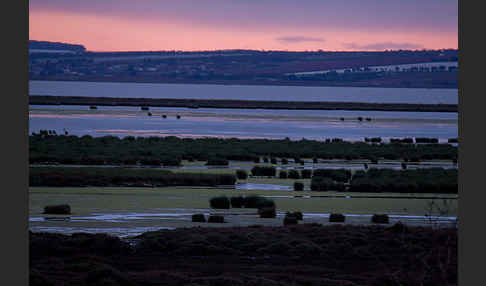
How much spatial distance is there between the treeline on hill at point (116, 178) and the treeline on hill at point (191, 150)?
5.86 meters

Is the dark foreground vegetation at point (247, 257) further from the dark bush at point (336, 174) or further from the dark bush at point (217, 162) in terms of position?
the dark bush at point (217, 162)

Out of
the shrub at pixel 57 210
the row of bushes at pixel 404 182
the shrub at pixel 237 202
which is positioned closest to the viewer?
the shrub at pixel 57 210

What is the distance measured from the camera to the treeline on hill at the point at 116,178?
86.4 feet

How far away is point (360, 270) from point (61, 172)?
17.7m

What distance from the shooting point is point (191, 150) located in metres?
41.7

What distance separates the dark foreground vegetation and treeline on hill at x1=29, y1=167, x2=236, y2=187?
11.1 metres

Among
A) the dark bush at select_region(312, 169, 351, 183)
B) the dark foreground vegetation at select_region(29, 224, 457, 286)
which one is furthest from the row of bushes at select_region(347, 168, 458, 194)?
the dark foreground vegetation at select_region(29, 224, 457, 286)

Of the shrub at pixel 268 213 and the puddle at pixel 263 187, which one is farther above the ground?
the puddle at pixel 263 187

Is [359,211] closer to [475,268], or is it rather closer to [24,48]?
[475,268]

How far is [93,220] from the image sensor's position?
60.2 ft

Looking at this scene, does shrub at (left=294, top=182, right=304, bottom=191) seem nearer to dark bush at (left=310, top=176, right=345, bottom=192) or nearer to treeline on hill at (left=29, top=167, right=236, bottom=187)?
dark bush at (left=310, top=176, right=345, bottom=192)

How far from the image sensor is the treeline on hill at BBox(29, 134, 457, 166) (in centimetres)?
3569

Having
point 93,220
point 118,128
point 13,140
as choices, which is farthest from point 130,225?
point 118,128

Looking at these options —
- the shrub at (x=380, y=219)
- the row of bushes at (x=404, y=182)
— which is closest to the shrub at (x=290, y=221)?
the shrub at (x=380, y=219)
